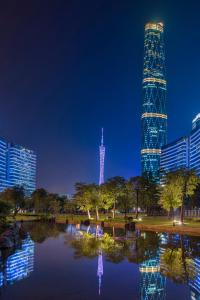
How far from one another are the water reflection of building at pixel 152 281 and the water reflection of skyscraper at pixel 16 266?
8.72 m

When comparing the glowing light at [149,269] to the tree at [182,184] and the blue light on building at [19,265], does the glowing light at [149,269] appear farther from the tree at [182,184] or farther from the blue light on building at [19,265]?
the tree at [182,184]

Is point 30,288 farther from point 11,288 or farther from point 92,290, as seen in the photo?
point 92,290

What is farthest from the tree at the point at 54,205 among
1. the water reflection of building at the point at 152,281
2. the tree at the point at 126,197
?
the water reflection of building at the point at 152,281

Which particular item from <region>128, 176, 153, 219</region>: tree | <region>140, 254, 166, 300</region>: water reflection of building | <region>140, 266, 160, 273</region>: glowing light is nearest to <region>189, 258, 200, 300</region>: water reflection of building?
<region>140, 254, 166, 300</region>: water reflection of building

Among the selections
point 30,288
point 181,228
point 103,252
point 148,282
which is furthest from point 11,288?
point 181,228

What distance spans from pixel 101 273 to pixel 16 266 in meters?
7.15

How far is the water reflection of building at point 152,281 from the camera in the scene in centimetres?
2450

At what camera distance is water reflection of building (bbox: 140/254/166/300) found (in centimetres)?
2450

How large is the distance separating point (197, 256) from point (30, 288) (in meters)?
20.4

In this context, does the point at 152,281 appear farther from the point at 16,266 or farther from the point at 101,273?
the point at 16,266

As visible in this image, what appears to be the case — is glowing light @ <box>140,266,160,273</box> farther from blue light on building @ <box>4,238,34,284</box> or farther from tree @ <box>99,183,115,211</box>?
tree @ <box>99,183,115,211</box>

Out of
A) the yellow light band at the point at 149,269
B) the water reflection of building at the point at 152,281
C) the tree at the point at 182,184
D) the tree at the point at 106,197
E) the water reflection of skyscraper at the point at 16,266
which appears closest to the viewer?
the water reflection of building at the point at 152,281

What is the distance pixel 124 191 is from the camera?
389 feet

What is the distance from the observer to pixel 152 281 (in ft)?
93.1
